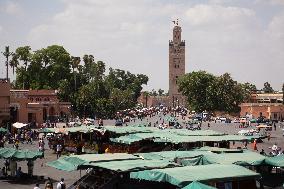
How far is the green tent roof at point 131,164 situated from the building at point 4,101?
1423 inches

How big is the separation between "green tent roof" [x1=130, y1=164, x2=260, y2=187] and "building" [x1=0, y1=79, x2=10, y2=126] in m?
37.8

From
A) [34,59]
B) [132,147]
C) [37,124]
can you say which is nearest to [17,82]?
[34,59]

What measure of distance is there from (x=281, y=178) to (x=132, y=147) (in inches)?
415

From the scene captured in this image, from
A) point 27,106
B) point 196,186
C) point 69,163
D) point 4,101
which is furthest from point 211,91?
point 196,186

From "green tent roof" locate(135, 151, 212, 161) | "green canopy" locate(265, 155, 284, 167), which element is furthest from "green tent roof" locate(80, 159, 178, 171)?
"green canopy" locate(265, 155, 284, 167)

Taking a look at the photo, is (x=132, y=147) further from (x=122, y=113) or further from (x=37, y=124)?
(x=122, y=113)

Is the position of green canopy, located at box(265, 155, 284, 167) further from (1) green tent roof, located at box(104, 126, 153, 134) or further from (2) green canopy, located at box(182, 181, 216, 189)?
(1) green tent roof, located at box(104, 126, 153, 134)

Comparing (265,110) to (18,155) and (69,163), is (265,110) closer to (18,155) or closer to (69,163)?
(18,155)

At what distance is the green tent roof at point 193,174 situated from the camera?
44.3ft

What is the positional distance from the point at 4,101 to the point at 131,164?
3787 cm

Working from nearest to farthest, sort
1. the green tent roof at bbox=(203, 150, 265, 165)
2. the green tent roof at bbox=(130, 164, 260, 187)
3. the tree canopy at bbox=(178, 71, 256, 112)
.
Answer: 1. the green tent roof at bbox=(130, 164, 260, 187)
2. the green tent roof at bbox=(203, 150, 265, 165)
3. the tree canopy at bbox=(178, 71, 256, 112)

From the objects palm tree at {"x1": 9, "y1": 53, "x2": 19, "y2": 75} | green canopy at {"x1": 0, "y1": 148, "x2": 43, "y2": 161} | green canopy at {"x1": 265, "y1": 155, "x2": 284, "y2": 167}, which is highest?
palm tree at {"x1": 9, "y1": 53, "x2": 19, "y2": 75}

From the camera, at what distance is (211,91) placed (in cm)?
9481

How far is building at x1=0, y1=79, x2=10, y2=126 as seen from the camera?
50094mm
